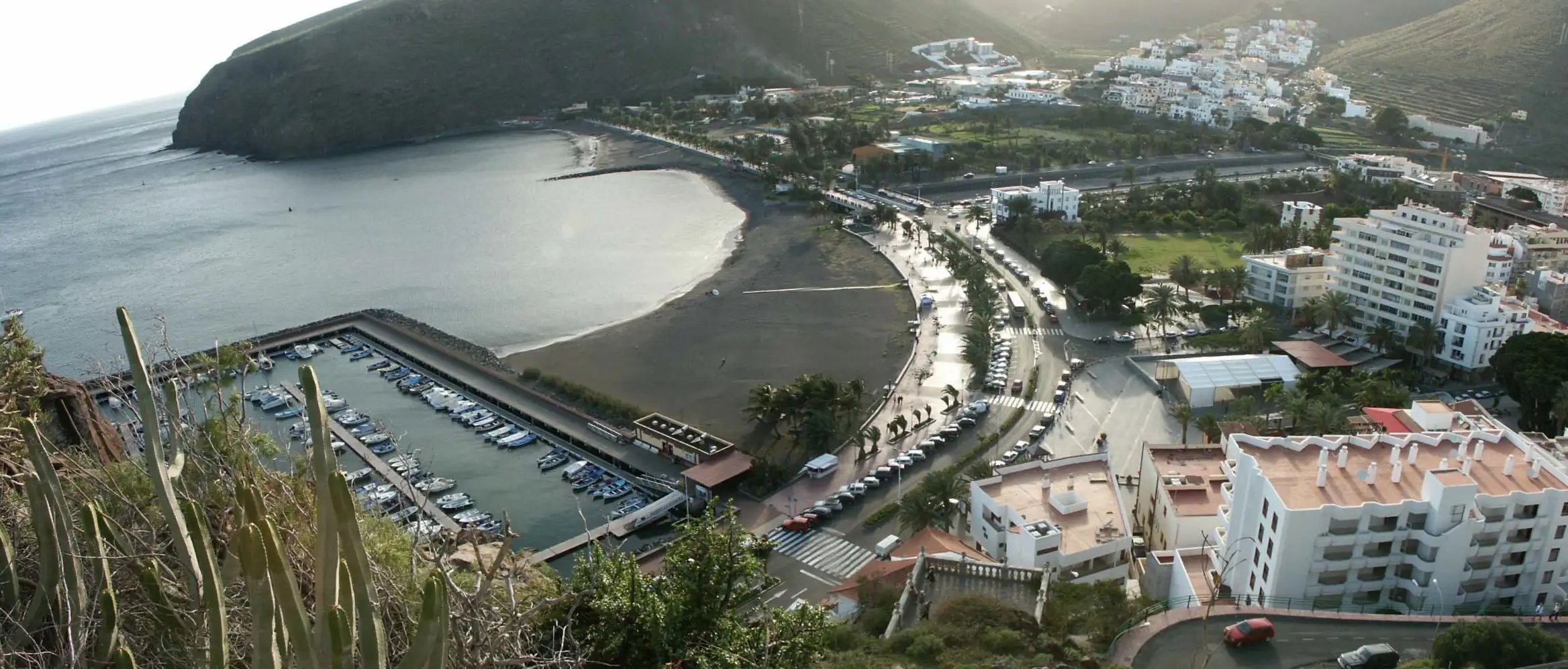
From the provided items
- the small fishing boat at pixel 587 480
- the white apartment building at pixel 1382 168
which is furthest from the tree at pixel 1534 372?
the white apartment building at pixel 1382 168

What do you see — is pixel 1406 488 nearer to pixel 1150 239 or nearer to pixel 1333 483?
pixel 1333 483

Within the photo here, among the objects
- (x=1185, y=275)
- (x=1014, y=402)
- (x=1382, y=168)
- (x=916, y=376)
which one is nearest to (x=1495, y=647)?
(x=1014, y=402)

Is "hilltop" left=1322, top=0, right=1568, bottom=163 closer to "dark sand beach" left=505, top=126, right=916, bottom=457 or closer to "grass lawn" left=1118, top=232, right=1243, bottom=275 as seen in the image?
"grass lawn" left=1118, top=232, right=1243, bottom=275

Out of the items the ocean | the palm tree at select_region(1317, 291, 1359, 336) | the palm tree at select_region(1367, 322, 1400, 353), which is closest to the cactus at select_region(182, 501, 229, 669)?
the ocean

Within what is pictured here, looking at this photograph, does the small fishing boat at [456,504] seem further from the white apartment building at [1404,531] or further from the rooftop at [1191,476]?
the white apartment building at [1404,531]

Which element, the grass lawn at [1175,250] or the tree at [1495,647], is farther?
the grass lawn at [1175,250]
